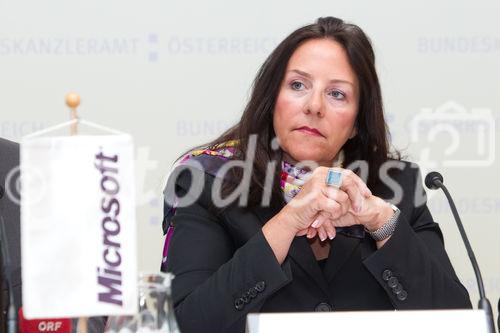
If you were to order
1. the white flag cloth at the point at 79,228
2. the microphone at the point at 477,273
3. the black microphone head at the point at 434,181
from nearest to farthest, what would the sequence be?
the white flag cloth at the point at 79,228 → the microphone at the point at 477,273 → the black microphone head at the point at 434,181

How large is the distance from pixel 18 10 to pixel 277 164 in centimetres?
146

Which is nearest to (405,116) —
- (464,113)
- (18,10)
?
(464,113)

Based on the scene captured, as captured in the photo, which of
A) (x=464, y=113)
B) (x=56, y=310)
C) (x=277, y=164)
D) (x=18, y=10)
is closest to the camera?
(x=56, y=310)

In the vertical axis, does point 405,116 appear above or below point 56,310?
above

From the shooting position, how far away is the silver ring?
1554mm

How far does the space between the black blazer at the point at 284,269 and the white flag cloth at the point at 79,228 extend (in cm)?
58

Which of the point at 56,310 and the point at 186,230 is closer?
the point at 56,310

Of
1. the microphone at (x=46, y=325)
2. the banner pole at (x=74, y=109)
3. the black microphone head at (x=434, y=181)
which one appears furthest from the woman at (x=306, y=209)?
the banner pole at (x=74, y=109)

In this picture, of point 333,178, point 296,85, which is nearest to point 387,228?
point 333,178

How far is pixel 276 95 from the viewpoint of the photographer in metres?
1.85

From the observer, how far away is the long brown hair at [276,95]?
1.84 metres

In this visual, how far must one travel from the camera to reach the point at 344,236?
1787mm

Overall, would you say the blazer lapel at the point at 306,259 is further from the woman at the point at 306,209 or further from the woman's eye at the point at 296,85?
the woman's eye at the point at 296,85

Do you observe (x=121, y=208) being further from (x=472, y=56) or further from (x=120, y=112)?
(x=472, y=56)
